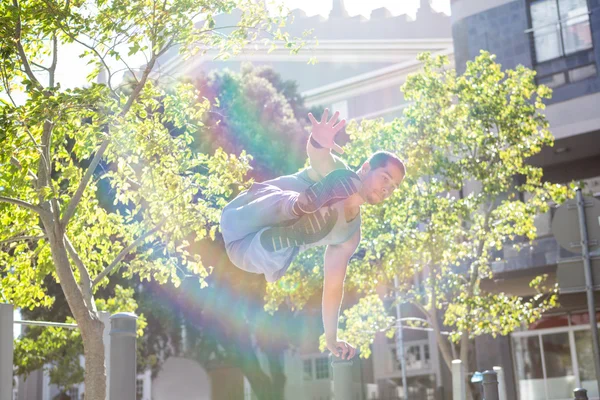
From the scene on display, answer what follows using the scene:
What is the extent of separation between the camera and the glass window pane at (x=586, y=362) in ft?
75.9

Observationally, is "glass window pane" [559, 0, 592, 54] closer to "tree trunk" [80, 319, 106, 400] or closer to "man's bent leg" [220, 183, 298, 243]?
"tree trunk" [80, 319, 106, 400]

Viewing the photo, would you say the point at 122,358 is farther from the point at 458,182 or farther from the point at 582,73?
the point at 582,73

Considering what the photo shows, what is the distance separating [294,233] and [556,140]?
1914cm

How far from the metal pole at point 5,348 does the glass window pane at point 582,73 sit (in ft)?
61.9

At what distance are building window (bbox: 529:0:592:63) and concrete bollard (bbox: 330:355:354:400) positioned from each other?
19586 millimetres

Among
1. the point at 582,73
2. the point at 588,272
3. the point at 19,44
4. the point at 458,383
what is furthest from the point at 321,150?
the point at 582,73

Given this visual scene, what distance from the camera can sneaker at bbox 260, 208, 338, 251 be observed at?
4.66 m

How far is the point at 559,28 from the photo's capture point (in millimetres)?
23156

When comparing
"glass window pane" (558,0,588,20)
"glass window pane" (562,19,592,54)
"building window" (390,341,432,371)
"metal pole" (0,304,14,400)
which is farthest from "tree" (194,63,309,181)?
"metal pole" (0,304,14,400)

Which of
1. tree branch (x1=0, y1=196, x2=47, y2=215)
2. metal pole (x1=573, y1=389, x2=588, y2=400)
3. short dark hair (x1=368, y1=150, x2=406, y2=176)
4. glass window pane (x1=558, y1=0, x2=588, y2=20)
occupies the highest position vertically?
glass window pane (x1=558, y1=0, x2=588, y2=20)

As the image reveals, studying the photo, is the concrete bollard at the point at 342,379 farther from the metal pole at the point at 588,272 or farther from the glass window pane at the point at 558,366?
the glass window pane at the point at 558,366

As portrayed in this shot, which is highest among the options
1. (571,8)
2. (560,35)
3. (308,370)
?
(571,8)

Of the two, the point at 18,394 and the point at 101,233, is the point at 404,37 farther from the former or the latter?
the point at 101,233

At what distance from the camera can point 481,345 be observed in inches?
966
